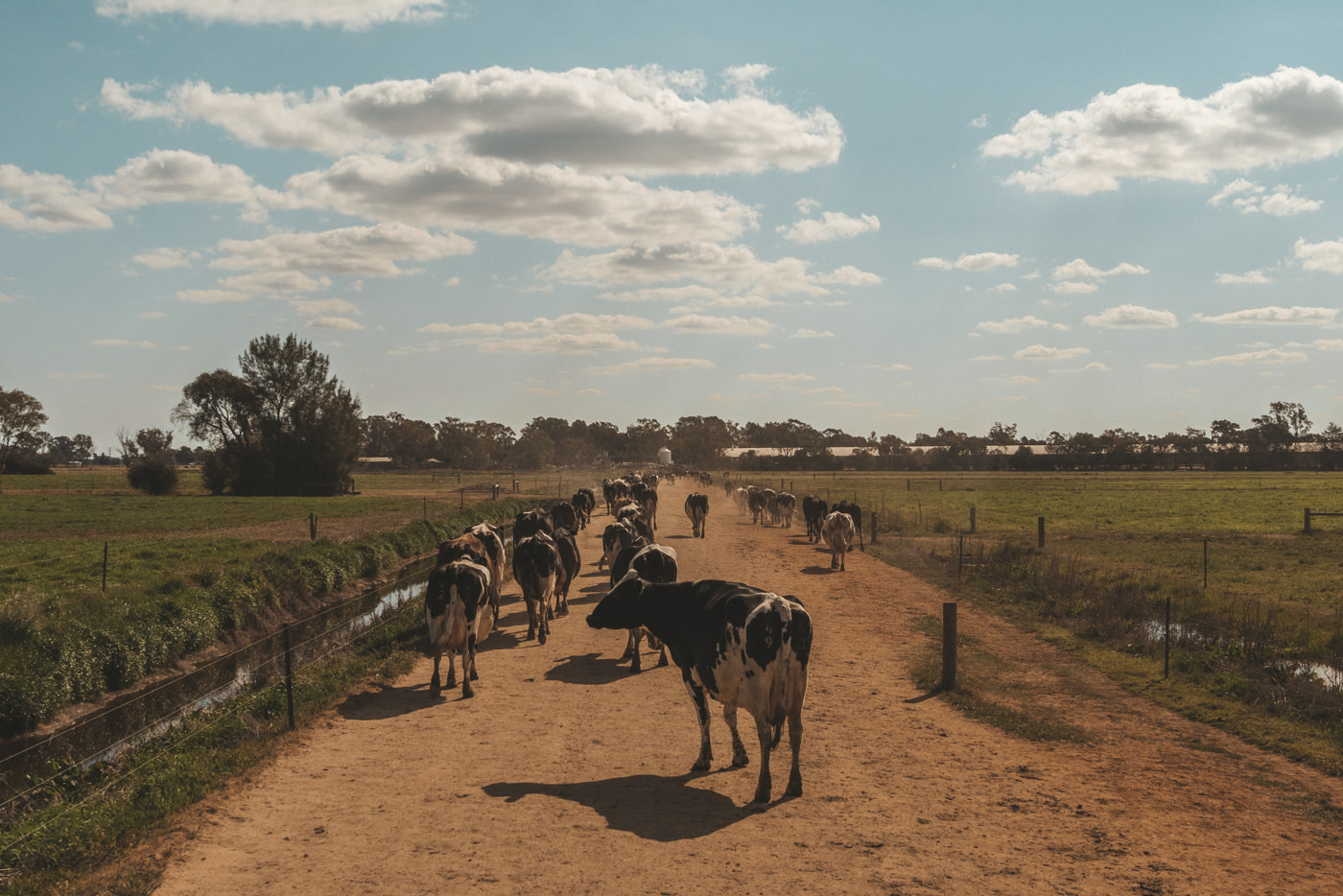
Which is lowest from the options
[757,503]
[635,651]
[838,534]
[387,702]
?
[387,702]

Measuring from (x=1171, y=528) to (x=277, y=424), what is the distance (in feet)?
222

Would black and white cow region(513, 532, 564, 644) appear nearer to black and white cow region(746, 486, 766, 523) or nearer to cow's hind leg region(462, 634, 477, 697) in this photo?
cow's hind leg region(462, 634, 477, 697)

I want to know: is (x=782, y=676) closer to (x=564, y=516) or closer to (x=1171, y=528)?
(x=564, y=516)

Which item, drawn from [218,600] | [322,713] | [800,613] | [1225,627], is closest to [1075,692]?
[1225,627]

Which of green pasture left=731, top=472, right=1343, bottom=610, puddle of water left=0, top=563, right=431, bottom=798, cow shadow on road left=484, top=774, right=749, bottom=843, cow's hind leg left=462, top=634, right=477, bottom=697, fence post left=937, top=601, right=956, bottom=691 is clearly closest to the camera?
cow shadow on road left=484, top=774, right=749, bottom=843

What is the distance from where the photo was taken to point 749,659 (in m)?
8.03

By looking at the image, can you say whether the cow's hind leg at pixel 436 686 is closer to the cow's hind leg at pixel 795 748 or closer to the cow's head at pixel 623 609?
the cow's head at pixel 623 609

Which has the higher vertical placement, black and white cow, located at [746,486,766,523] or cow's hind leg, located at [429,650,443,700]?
black and white cow, located at [746,486,766,523]

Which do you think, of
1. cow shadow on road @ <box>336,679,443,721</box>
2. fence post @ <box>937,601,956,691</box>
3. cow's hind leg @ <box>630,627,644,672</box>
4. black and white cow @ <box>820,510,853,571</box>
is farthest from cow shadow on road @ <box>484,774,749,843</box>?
black and white cow @ <box>820,510,853,571</box>

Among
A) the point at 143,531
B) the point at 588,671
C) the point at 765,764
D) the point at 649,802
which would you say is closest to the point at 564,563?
the point at 588,671

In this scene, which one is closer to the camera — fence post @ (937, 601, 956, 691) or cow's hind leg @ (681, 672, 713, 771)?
cow's hind leg @ (681, 672, 713, 771)

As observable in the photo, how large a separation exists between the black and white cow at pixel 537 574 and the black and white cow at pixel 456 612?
9.88ft

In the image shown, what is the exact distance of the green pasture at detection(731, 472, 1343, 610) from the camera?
23203mm

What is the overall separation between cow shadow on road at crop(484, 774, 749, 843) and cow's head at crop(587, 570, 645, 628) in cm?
173
